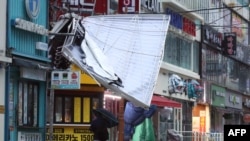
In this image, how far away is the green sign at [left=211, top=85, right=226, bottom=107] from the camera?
4488 centimetres

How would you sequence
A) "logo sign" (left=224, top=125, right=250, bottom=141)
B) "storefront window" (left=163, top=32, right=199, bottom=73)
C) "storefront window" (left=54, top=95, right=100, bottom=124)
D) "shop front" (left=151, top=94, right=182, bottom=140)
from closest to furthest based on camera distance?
"logo sign" (left=224, top=125, right=250, bottom=141) < "storefront window" (left=54, top=95, right=100, bottom=124) < "shop front" (left=151, top=94, right=182, bottom=140) < "storefront window" (left=163, top=32, right=199, bottom=73)

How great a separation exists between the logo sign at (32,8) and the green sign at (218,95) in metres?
26.7

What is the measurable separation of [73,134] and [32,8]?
6.25 metres

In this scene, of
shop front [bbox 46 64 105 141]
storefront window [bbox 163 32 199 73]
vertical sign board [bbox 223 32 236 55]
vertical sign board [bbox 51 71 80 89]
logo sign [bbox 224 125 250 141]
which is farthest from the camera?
vertical sign board [bbox 223 32 236 55]

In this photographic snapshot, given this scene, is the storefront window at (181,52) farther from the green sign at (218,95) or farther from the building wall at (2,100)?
the building wall at (2,100)

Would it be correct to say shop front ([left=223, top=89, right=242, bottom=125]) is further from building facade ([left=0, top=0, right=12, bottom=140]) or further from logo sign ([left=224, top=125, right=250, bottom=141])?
logo sign ([left=224, top=125, right=250, bottom=141])

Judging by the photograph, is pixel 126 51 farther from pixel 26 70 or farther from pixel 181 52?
pixel 181 52

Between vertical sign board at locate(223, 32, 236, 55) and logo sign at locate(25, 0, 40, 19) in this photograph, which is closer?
logo sign at locate(25, 0, 40, 19)

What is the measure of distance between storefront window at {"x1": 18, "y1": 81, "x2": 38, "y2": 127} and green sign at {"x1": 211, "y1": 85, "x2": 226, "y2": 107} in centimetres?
2616

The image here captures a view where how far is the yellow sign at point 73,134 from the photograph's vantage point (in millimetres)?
23531

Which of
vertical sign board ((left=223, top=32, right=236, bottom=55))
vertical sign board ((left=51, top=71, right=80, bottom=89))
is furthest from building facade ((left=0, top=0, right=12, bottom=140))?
vertical sign board ((left=223, top=32, right=236, bottom=55))

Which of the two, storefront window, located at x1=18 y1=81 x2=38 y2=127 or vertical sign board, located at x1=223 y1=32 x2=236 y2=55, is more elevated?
vertical sign board, located at x1=223 y1=32 x2=236 y2=55

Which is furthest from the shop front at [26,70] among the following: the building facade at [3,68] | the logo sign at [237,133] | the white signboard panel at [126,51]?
the logo sign at [237,133]

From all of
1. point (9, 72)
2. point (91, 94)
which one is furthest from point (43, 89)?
point (91, 94)
